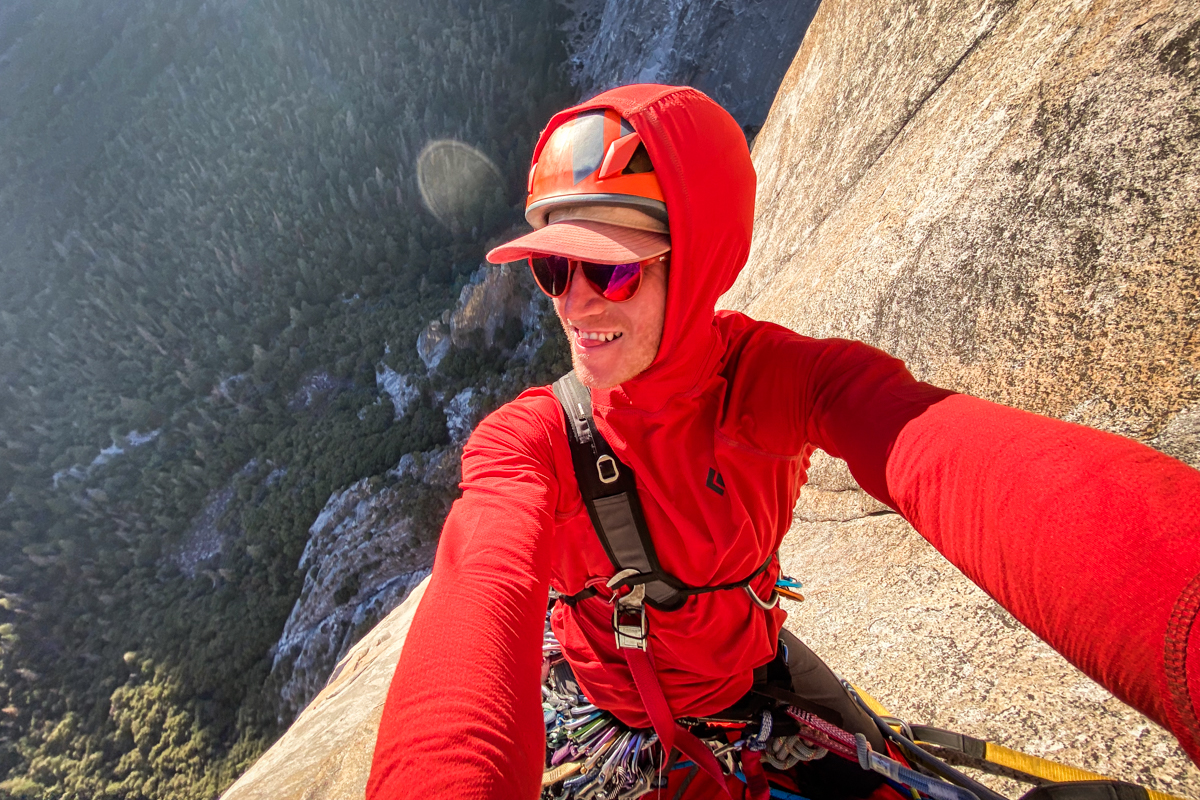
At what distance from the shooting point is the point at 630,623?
177 cm

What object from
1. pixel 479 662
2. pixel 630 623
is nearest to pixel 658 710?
pixel 630 623

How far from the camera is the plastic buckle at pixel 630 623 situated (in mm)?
1729

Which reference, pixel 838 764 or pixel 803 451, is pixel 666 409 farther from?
pixel 838 764

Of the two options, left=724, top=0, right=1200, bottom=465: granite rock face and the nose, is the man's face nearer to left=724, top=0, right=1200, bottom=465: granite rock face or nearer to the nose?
the nose

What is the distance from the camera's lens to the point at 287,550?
30703 mm

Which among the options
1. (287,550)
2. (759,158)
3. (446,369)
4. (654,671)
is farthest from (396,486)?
(654,671)

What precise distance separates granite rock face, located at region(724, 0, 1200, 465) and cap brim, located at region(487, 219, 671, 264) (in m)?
2.03

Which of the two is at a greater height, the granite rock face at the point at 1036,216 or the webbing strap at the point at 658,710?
the granite rock face at the point at 1036,216

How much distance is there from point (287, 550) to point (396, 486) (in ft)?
36.3

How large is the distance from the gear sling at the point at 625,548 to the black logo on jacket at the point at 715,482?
0.24 meters

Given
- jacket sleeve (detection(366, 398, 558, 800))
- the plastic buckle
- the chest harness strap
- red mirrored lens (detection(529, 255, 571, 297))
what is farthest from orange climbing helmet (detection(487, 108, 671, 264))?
the plastic buckle

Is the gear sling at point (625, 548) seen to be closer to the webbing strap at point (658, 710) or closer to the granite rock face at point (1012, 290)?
the webbing strap at point (658, 710)

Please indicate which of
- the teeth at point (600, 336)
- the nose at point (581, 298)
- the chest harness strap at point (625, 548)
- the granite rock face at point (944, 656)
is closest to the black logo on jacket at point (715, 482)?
the chest harness strap at point (625, 548)

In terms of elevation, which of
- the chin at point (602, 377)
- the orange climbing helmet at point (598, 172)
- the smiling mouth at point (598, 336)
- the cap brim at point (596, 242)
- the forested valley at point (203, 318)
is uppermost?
the orange climbing helmet at point (598, 172)
